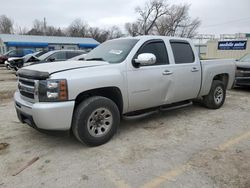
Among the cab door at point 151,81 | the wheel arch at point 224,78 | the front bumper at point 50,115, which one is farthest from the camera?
the wheel arch at point 224,78

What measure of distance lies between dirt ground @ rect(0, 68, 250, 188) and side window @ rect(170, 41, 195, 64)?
1342 millimetres

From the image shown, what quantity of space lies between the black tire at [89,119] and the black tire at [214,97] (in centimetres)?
310

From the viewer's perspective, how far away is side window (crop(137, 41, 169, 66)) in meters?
4.60

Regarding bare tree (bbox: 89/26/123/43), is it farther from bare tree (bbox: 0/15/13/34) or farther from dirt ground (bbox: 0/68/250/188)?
dirt ground (bbox: 0/68/250/188)

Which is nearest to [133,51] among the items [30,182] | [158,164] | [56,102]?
[56,102]

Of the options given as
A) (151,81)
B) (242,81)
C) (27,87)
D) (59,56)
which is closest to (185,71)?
(151,81)

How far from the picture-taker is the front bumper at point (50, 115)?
3.32m

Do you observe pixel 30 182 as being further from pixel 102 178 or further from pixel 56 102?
pixel 56 102

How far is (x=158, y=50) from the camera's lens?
477 centimetres

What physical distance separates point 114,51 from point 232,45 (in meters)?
19.7

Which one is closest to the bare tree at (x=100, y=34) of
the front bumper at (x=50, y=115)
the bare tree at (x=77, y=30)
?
the bare tree at (x=77, y=30)

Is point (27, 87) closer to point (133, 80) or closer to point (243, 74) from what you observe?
point (133, 80)

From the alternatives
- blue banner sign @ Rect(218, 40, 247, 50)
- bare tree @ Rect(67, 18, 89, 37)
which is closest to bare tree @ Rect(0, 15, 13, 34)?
bare tree @ Rect(67, 18, 89, 37)

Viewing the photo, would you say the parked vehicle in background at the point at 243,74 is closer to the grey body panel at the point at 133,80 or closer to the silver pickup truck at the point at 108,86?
the grey body panel at the point at 133,80
